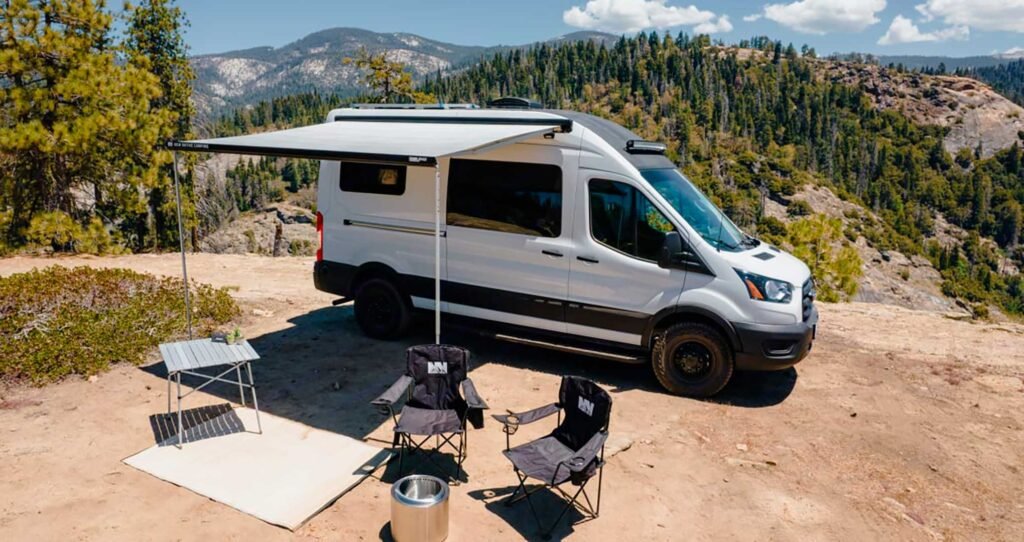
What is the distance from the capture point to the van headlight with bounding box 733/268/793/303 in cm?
663

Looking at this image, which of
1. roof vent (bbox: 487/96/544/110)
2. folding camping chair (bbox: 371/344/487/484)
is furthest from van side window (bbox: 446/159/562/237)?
folding camping chair (bbox: 371/344/487/484)

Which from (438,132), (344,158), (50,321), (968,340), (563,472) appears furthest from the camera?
(968,340)

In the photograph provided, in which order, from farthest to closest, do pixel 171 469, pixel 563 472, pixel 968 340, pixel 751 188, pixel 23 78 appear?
pixel 751 188, pixel 23 78, pixel 968 340, pixel 171 469, pixel 563 472

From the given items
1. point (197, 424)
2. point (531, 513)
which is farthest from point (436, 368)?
point (197, 424)

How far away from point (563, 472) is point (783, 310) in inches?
138

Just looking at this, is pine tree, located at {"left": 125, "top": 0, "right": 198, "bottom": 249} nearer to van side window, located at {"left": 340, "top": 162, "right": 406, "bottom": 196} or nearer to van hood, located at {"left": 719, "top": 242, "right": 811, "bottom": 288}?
van side window, located at {"left": 340, "top": 162, "right": 406, "bottom": 196}

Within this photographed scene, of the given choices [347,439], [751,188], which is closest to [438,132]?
[347,439]

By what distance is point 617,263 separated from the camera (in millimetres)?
7098

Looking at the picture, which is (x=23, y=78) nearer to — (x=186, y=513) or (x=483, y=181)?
(x=483, y=181)

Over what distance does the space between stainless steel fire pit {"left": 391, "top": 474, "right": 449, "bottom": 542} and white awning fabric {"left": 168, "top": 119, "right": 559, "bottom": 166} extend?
8.58ft

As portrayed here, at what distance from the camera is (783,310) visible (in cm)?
663

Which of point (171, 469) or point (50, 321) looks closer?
point (171, 469)

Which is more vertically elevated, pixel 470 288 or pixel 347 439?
pixel 470 288

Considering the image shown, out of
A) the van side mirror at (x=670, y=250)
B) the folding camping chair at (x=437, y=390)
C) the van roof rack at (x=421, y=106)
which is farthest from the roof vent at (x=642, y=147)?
the folding camping chair at (x=437, y=390)
